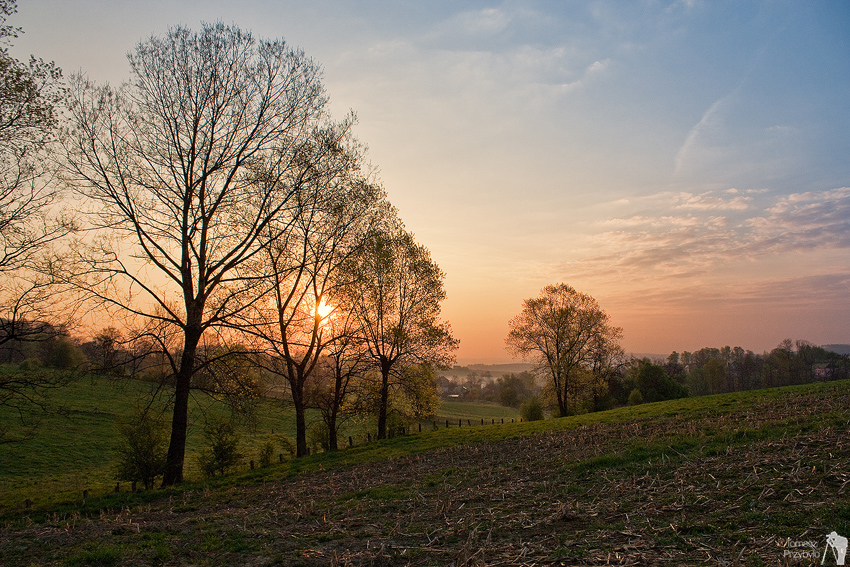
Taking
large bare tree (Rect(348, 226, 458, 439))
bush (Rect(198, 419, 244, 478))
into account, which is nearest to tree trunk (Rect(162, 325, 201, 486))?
bush (Rect(198, 419, 244, 478))

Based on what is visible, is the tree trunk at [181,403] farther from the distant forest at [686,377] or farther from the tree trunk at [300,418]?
the distant forest at [686,377]

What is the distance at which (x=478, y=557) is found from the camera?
19.7 feet

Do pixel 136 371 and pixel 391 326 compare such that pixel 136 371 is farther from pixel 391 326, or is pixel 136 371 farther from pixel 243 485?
pixel 391 326

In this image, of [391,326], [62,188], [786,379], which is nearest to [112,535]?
[62,188]

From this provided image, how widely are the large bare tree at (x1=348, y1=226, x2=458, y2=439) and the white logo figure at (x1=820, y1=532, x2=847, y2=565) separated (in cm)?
2406

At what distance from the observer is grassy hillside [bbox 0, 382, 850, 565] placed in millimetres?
6059

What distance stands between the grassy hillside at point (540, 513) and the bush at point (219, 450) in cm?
799

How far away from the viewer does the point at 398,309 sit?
30.8m

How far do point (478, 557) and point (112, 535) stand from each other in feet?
25.5

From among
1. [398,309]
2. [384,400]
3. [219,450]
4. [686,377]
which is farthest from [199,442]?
[686,377]

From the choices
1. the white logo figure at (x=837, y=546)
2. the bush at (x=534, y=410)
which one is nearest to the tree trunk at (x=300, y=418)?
the white logo figure at (x=837, y=546)

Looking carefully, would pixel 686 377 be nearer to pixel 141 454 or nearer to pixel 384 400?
pixel 384 400

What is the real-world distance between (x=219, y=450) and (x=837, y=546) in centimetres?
2510

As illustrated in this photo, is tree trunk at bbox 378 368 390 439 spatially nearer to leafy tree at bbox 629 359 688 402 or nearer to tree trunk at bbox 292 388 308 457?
tree trunk at bbox 292 388 308 457
